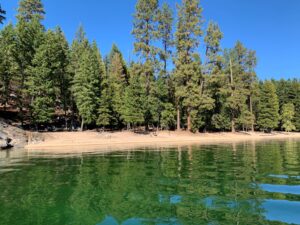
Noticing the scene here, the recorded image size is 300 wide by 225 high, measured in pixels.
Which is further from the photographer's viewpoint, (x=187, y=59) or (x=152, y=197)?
(x=187, y=59)

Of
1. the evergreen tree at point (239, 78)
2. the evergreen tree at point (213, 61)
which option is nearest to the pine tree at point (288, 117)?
the evergreen tree at point (239, 78)

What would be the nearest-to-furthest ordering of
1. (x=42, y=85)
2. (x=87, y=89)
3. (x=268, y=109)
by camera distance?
(x=42, y=85) < (x=87, y=89) < (x=268, y=109)

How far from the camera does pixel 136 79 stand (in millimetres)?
49875

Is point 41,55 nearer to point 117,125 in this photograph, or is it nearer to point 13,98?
point 13,98

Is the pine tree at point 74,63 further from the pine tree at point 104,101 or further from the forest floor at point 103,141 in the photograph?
the forest floor at point 103,141

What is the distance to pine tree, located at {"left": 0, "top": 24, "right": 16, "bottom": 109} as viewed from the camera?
4359cm

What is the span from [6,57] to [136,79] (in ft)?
61.3

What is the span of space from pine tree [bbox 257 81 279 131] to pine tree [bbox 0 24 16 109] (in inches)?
1998

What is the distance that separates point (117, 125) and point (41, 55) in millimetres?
17840

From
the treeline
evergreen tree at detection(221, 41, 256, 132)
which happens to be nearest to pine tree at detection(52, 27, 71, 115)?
the treeline

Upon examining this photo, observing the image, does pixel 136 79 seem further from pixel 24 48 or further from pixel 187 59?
pixel 24 48

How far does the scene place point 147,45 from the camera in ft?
179

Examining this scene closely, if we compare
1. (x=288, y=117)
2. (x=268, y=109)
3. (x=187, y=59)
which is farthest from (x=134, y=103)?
(x=288, y=117)

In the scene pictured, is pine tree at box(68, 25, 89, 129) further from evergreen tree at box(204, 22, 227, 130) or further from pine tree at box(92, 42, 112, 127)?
evergreen tree at box(204, 22, 227, 130)
